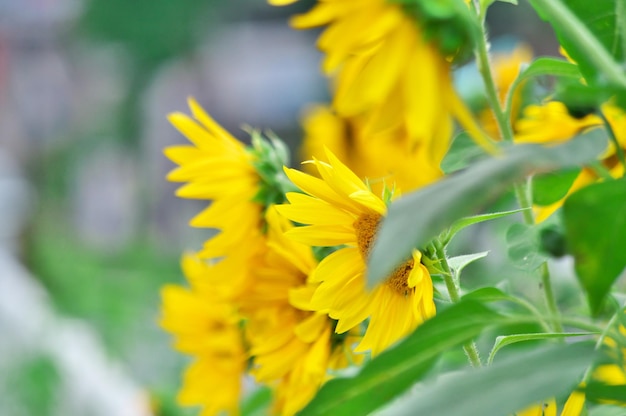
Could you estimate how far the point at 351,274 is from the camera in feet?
0.85

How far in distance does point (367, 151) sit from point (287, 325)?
1.14 feet

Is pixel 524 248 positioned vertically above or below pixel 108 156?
above

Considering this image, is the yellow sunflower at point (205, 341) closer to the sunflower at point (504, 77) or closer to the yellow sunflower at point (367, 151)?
the yellow sunflower at point (367, 151)

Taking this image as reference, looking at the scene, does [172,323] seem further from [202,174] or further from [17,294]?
[17,294]

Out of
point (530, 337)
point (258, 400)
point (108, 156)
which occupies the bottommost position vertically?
point (108, 156)

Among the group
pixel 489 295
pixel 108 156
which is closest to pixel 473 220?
pixel 489 295

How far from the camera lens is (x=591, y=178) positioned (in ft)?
1.15

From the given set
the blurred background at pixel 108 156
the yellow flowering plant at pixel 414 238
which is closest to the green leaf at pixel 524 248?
the yellow flowering plant at pixel 414 238

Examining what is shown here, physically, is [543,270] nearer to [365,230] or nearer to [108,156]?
[365,230]

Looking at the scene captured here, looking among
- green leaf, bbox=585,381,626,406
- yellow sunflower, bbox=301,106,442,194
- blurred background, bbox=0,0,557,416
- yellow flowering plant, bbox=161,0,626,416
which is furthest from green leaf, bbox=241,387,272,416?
blurred background, bbox=0,0,557,416

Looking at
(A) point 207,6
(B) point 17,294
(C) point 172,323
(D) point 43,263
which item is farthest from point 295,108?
(C) point 172,323

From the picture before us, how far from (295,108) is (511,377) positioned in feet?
19.1

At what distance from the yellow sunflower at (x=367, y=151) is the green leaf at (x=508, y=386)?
28 centimetres

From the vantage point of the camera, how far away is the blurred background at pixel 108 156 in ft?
5.90
